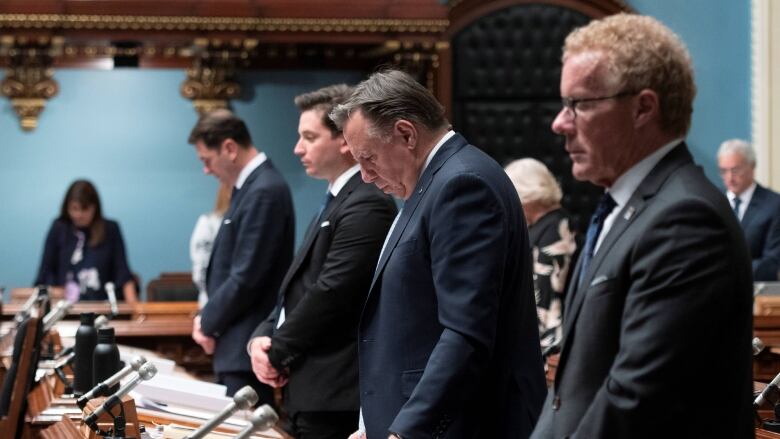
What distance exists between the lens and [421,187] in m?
2.71

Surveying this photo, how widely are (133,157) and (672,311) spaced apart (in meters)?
7.70

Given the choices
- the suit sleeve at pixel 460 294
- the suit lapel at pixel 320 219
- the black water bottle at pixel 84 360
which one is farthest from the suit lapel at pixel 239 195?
Result: the suit sleeve at pixel 460 294

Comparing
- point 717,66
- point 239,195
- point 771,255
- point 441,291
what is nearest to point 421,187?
point 441,291

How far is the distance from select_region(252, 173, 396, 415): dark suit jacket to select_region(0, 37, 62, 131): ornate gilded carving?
17.7ft

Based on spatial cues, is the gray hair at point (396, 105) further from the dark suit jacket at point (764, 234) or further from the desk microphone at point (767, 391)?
the dark suit jacket at point (764, 234)

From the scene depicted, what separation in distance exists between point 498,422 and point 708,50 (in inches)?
294

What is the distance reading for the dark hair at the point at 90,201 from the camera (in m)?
7.73

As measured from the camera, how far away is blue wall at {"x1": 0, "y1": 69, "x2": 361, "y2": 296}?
8.97 m

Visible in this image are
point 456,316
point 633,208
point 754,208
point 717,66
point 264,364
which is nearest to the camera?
point 633,208

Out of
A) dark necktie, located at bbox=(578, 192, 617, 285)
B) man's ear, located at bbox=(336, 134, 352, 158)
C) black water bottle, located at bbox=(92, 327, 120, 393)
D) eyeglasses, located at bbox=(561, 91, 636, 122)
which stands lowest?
black water bottle, located at bbox=(92, 327, 120, 393)

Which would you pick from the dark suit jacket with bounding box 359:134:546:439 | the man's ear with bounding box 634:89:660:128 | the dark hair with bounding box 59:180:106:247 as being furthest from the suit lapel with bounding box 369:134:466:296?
the dark hair with bounding box 59:180:106:247

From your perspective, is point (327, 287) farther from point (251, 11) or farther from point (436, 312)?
point (251, 11)

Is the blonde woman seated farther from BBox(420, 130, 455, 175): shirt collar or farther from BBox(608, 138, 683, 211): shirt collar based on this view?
Answer: BBox(608, 138, 683, 211): shirt collar

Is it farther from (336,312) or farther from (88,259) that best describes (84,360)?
(88,259)
